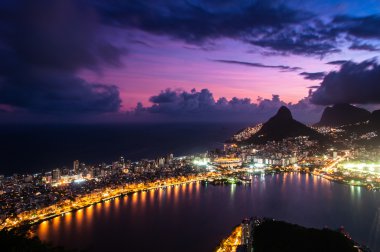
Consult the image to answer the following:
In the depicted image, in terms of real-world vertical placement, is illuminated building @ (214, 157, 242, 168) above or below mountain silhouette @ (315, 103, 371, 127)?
below

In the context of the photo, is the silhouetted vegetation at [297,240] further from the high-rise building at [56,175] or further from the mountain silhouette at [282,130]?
the mountain silhouette at [282,130]

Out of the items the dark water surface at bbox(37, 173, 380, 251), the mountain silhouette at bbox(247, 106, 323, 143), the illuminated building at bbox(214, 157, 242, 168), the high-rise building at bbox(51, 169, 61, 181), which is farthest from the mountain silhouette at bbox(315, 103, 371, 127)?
the high-rise building at bbox(51, 169, 61, 181)

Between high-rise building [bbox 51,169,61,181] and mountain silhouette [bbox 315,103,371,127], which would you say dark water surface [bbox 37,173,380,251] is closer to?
high-rise building [bbox 51,169,61,181]

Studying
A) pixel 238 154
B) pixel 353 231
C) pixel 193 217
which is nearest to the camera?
pixel 353 231

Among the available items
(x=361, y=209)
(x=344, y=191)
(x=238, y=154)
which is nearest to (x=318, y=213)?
(x=361, y=209)

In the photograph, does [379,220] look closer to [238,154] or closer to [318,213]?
[318,213]

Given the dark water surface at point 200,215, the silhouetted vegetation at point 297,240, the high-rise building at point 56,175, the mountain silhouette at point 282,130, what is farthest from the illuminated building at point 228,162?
the silhouetted vegetation at point 297,240

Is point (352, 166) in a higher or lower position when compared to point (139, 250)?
higher

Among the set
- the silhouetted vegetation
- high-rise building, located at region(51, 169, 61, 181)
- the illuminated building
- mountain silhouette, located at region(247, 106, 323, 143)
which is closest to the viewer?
the silhouetted vegetation

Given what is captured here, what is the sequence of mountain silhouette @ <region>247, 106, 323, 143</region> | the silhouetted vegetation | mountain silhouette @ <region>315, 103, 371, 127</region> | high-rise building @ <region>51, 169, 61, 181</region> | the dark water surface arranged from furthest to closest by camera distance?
mountain silhouette @ <region>315, 103, 371, 127</region>
mountain silhouette @ <region>247, 106, 323, 143</region>
high-rise building @ <region>51, 169, 61, 181</region>
the dark water surface
the silhouetted vegetation

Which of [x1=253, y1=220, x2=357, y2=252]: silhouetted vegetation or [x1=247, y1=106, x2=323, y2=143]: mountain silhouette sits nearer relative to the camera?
[x1=253, y1=220, x2=357, y2=252]: silhouetted vegetation
